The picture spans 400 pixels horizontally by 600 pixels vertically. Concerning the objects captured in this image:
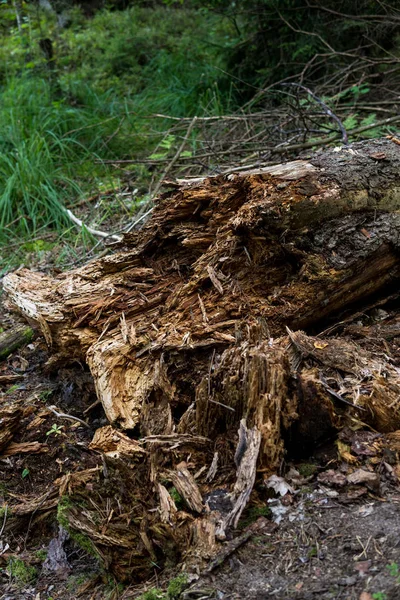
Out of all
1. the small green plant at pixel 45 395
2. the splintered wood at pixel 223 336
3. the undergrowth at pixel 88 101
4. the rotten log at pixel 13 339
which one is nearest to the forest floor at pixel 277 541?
the splintered wood at pixel 223 336

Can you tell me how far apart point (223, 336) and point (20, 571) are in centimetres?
139

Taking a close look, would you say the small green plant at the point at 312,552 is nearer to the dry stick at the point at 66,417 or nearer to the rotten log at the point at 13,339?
the dry stick at the point at 66,417

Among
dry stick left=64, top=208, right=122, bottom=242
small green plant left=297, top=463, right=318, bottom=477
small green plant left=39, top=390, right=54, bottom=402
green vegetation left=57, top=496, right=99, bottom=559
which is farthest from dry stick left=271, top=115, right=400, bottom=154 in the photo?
green vegetation left=57, top=496, right=99, bottom=559

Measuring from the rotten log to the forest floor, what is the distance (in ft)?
3.50

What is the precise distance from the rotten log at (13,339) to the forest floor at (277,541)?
3.50ft

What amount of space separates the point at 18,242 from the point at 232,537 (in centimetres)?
423

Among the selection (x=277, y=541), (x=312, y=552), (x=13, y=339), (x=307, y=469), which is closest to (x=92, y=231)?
(x=13, y=339)

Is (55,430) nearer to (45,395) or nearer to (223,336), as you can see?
(45,395)

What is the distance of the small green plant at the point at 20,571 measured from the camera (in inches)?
99.8

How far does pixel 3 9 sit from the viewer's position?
7543mm

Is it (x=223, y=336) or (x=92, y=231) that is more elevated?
(x=223, y=336)

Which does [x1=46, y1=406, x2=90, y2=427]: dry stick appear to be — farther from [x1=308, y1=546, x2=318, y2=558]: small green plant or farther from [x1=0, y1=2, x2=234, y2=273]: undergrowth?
[x1=0, y1=2, x2=234, y2=273]: undergrowth

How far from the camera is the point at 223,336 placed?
9.37ft

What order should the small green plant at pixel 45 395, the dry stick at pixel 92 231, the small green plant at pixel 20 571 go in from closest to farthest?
the small green plant at pixel 20 571, the small green plant at pixel 45 395, the dry stick at pixel 92 231
